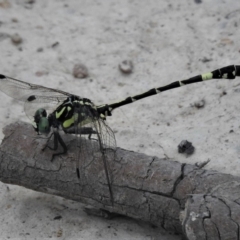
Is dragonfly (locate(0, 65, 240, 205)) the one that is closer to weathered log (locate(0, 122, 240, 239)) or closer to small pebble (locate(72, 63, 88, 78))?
weathered log (locate(0, 122, 240, 239))

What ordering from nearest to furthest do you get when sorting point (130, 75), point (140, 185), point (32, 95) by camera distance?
1. point (140, 185)
2. point (32, 95)
3. point (130, 75)

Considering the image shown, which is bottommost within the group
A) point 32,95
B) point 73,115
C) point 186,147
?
point 186,147

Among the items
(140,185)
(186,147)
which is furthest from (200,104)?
(140,185)

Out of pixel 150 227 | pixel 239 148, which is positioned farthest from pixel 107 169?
pixel 239 148

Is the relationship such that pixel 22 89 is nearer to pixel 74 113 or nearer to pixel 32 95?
pixel 32 95

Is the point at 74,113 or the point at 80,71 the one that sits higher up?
the point at 80,71

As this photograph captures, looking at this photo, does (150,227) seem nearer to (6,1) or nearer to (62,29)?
(62,29)
